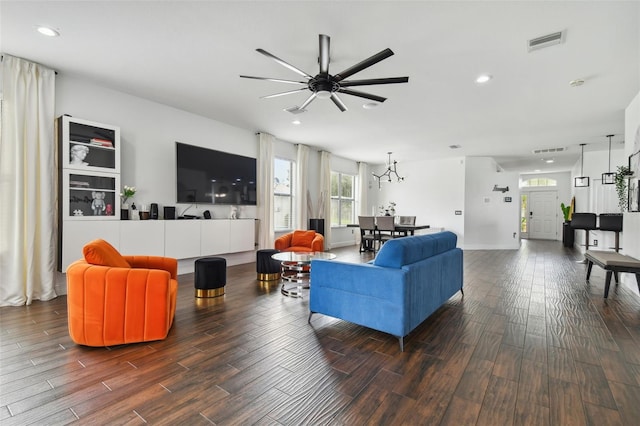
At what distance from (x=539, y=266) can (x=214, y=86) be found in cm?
710

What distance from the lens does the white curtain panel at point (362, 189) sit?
33.3 ft

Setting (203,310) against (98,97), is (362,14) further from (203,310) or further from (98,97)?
(98,97)

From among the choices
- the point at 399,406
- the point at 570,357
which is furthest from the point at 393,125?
the point at 399,406

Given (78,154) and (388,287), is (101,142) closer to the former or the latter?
(78,154)

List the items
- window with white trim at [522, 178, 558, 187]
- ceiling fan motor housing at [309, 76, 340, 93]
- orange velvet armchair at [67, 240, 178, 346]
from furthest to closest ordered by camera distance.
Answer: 1. window with white trim at [522, 178, 558, 187]
2. ceiling fan motor housing at [309, 76, 340, 93]
3. orange velvet armchair at [67, 240, 178, 346]

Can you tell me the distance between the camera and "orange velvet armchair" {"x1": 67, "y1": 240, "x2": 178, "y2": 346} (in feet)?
7.74

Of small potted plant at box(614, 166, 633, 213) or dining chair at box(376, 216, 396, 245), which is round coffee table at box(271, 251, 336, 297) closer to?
dining chair at box(376, 216, 396, 245)

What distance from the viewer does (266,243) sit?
21.3ft

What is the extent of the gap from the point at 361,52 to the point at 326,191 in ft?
17.5

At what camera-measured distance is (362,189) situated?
1022 cm

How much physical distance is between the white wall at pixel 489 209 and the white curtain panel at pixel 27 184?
973 centimetres

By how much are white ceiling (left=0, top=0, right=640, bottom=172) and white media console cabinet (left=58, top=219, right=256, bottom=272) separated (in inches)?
78.0

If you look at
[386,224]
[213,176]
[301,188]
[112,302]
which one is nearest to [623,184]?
[386,224]

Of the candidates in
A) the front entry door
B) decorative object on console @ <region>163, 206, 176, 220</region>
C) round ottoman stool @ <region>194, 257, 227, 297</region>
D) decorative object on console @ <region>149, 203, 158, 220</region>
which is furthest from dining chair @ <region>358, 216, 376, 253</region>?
the front entry door
